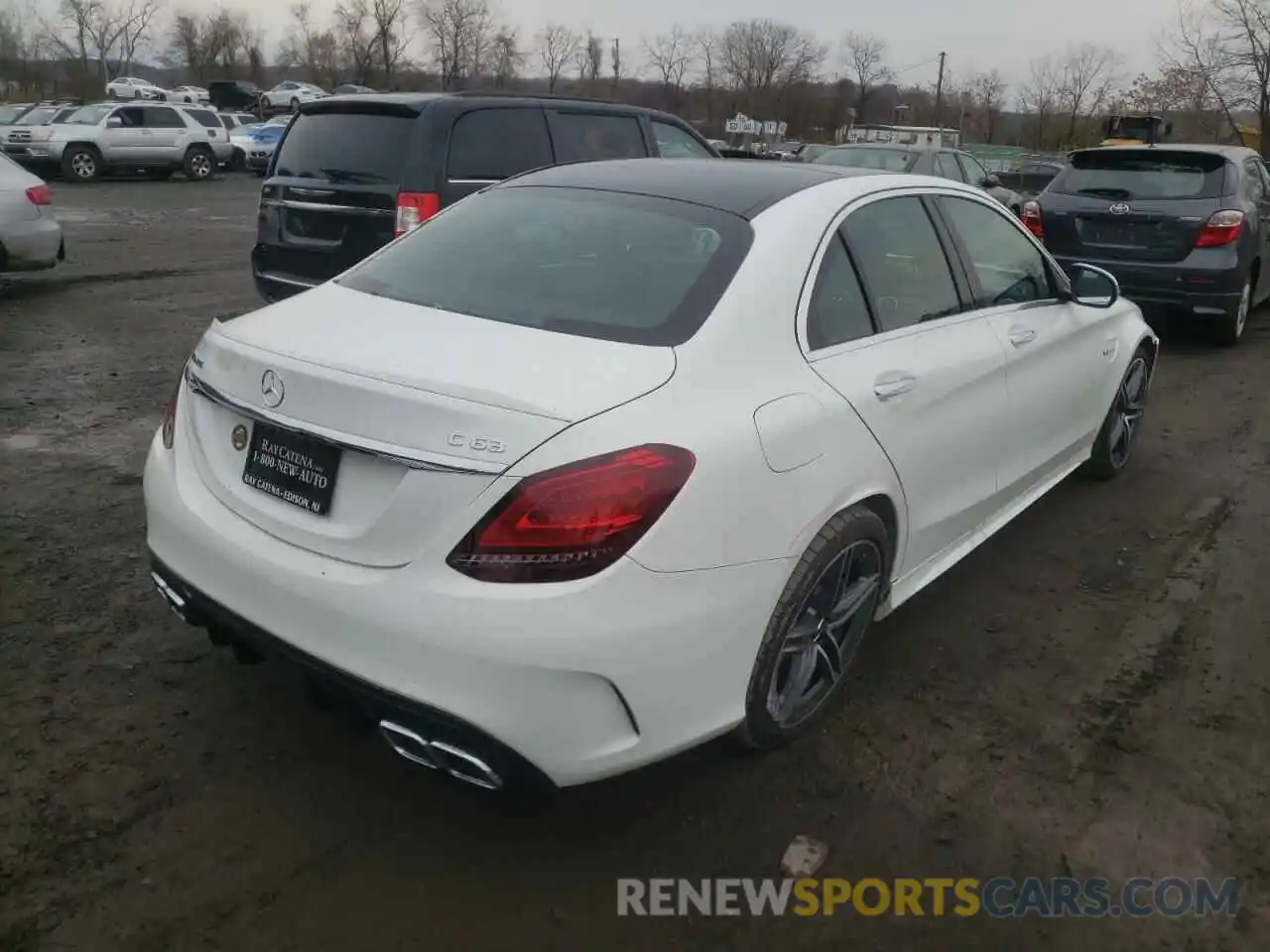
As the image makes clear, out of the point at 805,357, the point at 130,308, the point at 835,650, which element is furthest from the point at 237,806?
the point at 130,308

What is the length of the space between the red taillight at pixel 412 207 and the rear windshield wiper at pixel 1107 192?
562 centimetres

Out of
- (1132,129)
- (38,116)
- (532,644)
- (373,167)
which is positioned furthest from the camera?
(1132,129)

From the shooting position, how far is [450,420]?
7.75ft

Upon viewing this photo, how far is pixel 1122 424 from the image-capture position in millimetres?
5605

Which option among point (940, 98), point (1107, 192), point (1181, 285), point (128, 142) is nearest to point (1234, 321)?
point (1181, 285)

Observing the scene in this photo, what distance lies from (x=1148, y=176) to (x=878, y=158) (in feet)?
15.6

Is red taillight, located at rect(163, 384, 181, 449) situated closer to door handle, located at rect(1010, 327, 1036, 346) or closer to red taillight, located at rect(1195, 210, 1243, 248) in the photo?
door handle, located at rect(1010, 327, 1036, 346)

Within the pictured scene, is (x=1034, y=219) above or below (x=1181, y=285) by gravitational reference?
above

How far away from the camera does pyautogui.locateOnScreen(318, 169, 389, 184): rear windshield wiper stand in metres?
6.62

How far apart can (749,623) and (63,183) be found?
26.1 metres

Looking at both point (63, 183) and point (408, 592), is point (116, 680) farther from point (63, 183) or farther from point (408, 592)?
point (63, 183)

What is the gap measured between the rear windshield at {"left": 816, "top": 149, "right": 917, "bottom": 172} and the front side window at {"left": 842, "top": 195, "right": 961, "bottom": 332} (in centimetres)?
963

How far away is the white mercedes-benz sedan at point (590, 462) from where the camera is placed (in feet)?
7.59

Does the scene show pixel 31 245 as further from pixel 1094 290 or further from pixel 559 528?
pixel 559 528
